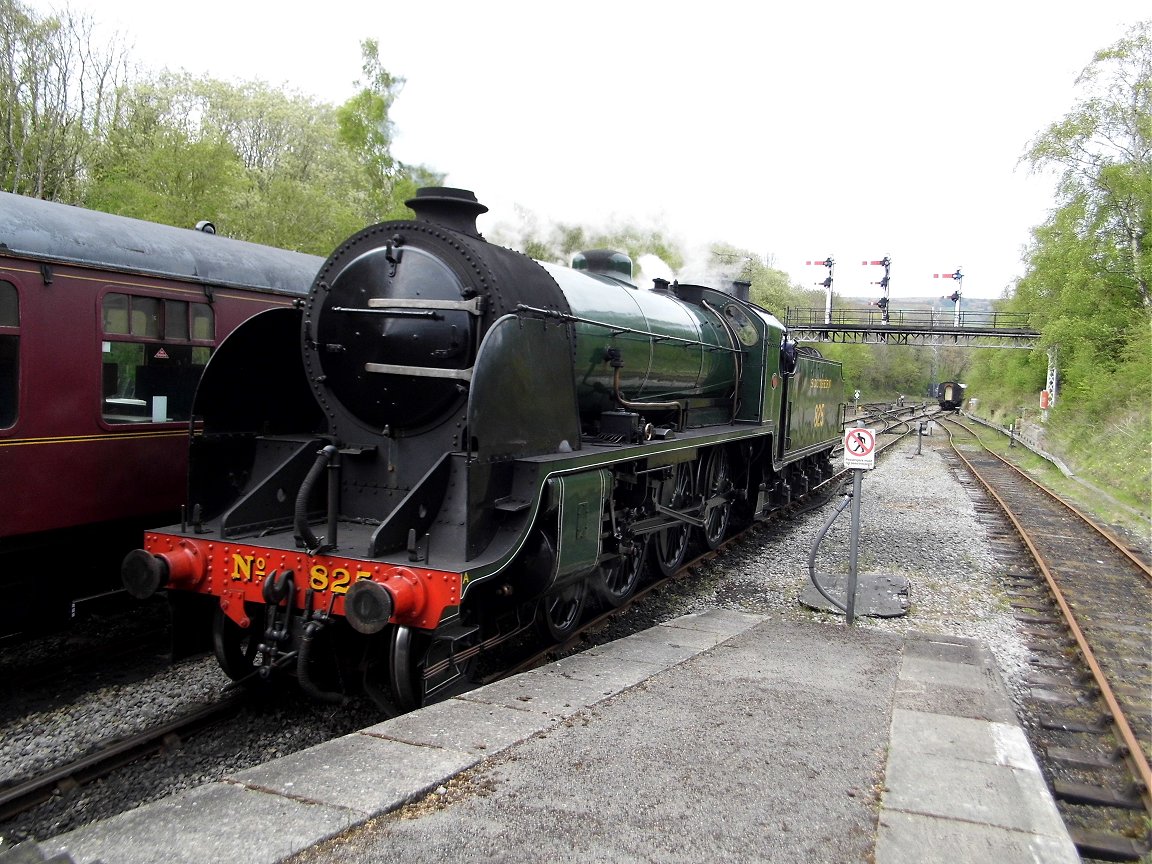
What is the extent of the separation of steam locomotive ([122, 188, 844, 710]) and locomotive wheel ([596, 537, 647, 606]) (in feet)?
0.38

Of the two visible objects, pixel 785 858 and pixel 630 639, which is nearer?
pixel 785 858

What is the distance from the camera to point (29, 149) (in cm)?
1792

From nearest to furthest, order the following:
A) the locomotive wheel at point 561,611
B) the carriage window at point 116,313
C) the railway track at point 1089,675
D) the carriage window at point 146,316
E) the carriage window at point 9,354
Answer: the railway track at point 1089,675 → the carriage window at point 9,354 → the locomotive wheel at point 561,611 → the carriage window at point 116,313 → the carriage window at point 146,316

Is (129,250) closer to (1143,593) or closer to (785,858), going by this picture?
(785,858)

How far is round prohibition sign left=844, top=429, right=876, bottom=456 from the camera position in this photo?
743 centimetres

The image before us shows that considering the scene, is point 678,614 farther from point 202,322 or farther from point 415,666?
point 202,322

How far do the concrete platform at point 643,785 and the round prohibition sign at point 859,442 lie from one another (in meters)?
2.65

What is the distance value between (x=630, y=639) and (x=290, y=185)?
49.6ft

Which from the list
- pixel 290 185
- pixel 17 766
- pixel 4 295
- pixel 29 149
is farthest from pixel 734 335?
pixel 29 149

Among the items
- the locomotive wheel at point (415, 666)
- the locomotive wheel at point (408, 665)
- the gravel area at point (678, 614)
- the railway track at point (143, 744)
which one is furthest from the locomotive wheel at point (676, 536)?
the locomotive wheel at point (408, 665)

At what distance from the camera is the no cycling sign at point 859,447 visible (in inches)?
291

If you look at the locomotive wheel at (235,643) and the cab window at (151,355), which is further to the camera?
the cab window at (151,355)

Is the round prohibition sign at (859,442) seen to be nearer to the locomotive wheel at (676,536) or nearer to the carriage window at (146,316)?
the locomotive wheel at (676,536)

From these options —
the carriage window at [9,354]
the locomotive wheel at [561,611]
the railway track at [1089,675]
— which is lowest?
the railway track at [1089,675]
